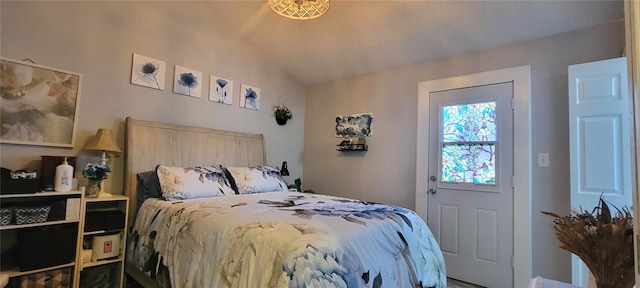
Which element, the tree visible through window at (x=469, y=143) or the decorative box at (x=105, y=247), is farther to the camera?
the tree visible through window at (x=469, y=143)

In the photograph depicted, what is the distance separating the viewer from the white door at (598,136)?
6.61 ft

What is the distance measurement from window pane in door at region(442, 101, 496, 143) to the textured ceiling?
593 millimetres

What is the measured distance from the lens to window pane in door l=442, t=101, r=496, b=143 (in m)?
2.84

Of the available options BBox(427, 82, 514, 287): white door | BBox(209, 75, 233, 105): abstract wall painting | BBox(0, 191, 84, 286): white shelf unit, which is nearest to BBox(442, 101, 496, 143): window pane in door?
BBox(427, 82, 514, 287): white door

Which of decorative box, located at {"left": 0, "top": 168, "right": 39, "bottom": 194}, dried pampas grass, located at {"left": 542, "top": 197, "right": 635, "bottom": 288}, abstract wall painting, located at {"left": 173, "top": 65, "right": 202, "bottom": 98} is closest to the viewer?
dried pampas grass, located at {"left": 542, "top": 197, "right": 635, "bottom": 288}

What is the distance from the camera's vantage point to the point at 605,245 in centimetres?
91

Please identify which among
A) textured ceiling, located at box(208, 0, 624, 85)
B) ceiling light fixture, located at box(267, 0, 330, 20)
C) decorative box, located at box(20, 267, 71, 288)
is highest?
textured ceiling, located at box(208, 0, 624, 85)

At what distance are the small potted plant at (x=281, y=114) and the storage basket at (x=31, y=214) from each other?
256 cm

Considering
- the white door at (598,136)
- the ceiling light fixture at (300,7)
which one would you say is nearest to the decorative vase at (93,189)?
the ceiling light fixture at (300,7)

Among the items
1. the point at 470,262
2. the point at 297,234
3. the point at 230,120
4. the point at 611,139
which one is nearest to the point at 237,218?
the point at 297,234

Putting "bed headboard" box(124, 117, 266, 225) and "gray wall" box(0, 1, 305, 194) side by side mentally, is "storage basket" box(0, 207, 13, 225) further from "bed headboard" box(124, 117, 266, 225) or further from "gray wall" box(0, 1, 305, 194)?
"bed headboard" box(124, 117, 266, 225)

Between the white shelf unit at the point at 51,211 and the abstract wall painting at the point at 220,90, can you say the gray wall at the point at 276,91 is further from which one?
the white shelf unit at the point at 51,211

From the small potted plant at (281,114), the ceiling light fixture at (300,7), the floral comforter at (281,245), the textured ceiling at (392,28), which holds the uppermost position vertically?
the textured ceiling at (392,28)

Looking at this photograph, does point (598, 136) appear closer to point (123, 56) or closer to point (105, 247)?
point (105, 247)
